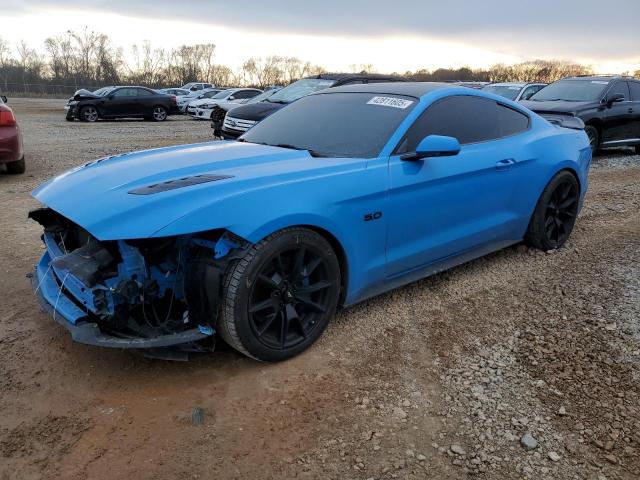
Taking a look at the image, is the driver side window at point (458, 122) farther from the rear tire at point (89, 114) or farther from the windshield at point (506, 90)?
the rear tire at point (89, 114)

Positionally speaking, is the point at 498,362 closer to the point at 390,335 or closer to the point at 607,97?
the point at 390,335

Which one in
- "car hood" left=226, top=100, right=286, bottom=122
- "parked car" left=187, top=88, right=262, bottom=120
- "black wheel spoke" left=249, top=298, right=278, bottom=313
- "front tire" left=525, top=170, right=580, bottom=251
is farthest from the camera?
"parked car" left=187, top=88, right=262, bottom=120

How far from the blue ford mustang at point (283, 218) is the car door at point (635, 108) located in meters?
7.57

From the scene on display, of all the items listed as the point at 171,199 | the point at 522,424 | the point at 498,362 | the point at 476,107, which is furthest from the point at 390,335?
the point at 476,107

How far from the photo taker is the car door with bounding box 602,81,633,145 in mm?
9930

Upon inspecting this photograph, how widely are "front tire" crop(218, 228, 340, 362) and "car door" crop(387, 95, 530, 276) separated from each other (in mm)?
555

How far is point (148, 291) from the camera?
8.83ft

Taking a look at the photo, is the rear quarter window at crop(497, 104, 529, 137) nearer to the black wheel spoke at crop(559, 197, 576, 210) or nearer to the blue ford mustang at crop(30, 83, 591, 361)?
the blue ford mustang at crop(30, 83, 591, 361)

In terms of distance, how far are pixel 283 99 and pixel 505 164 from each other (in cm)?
757

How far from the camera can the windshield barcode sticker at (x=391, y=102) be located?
146 inches

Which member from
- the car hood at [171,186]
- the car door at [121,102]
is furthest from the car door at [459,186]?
the car door at [121,102]

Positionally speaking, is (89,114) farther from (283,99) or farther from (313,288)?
(313,288)

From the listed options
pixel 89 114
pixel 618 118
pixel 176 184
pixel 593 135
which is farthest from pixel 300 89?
pixel 89 114

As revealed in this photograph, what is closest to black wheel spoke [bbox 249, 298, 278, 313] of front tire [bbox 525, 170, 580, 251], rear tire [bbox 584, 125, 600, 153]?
front tire [bbox 525, 170, 580, 251]
